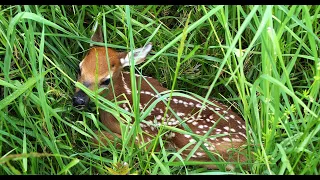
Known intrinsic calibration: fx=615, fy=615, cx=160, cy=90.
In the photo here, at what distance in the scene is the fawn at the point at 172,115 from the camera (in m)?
2.97

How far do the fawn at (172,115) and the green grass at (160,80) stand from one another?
0.27 feet

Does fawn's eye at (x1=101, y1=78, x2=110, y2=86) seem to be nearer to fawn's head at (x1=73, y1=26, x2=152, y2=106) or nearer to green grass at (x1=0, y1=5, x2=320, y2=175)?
fawn's head at (x1=73, y1=26, x2=152, y2=106)

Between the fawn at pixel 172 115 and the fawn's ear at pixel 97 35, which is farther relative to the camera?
the fawn's ear at pixel 97 35

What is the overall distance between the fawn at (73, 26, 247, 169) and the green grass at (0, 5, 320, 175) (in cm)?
8

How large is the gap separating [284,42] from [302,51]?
0.99ft

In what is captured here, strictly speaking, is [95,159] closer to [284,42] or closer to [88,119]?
[88,119]

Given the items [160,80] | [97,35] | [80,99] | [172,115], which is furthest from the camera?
[160,80]

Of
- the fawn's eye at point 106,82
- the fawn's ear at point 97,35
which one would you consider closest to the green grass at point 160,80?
the fawn's ear at point 97,35

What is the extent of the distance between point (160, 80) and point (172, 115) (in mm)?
309

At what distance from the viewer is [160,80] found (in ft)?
11.1

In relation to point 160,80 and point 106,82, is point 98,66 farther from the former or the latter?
point 160,80

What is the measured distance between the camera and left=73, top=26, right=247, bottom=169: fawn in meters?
2.97

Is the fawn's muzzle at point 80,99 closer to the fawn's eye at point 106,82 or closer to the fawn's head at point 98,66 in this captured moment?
the fawn's head at point 98,66

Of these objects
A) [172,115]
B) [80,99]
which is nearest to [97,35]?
[80,99]
